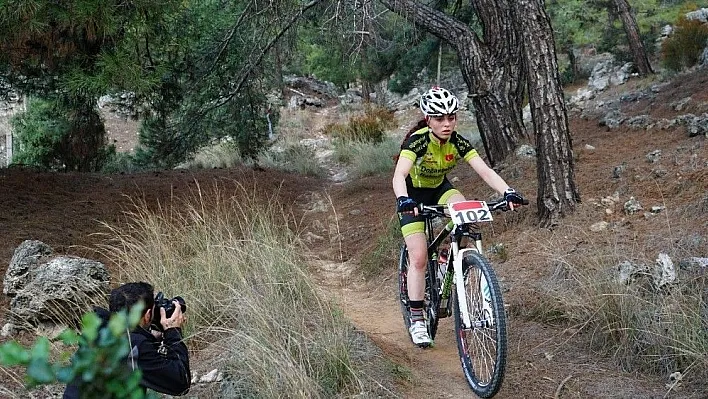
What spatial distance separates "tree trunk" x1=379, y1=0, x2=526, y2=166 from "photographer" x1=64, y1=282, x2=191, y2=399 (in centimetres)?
602

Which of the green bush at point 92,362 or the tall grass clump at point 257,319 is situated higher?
the green bush at point 92,362

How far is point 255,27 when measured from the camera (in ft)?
29.8

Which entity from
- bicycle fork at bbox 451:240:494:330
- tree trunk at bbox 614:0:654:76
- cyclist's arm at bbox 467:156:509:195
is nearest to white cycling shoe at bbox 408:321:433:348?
→ bicycle fork at bbox 451:240:494:330

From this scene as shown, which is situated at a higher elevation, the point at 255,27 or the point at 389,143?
the point at 255,27

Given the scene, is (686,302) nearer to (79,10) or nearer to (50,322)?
(50,322)

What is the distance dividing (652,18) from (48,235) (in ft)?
73.6

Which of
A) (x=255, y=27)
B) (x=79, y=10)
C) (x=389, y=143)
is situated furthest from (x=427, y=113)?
(x=389, y=143)

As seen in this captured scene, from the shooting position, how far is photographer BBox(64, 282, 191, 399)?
Result: 2.76m

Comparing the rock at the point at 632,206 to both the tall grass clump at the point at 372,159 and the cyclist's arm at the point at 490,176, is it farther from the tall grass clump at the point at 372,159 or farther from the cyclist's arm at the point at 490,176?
the tall grass clump at the point at 372,159

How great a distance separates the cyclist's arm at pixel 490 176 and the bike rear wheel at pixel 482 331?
49cm

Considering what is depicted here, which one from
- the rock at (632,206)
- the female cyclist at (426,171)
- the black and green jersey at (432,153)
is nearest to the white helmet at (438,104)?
the female cyclist at (426,171)

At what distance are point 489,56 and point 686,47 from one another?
9.96m

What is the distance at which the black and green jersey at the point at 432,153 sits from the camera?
4.45 m

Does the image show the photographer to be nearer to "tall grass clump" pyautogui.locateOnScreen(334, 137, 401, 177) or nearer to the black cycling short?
the black cycling short
